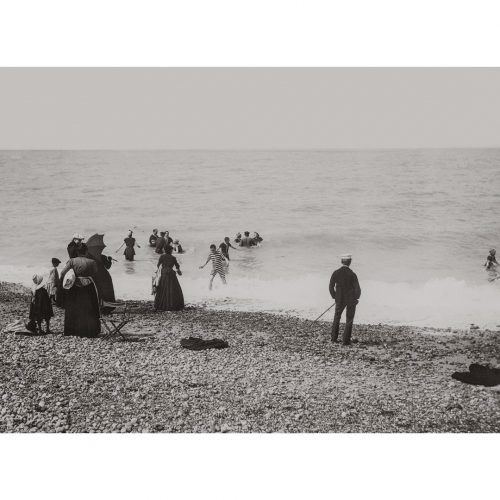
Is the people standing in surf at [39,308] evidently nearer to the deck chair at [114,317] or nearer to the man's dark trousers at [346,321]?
the deck chair at [114,317]

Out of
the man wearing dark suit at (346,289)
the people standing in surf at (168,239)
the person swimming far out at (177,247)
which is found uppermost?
the people standing in surf at (168,239)

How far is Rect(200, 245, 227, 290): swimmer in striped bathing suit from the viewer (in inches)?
259

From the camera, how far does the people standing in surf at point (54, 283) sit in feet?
20.5

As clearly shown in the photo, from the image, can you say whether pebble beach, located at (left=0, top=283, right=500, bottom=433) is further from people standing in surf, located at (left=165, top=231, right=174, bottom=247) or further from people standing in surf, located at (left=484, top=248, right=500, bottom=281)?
people standing in surf, located at (left=165, top=231, right=174, bottom=247)

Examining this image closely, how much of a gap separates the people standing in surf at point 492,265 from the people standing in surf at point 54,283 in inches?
169

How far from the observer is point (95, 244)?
6273 millimetres

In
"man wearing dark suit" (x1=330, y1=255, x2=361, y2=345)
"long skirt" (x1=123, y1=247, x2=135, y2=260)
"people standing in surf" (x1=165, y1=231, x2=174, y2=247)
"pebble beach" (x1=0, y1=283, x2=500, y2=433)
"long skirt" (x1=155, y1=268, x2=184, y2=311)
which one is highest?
"people standing in surf" (x1=165, y1=231, x2=174, y2=247)

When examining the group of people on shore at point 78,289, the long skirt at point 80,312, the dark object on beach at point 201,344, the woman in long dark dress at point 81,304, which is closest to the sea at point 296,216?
the group of people on shore at point 78,289

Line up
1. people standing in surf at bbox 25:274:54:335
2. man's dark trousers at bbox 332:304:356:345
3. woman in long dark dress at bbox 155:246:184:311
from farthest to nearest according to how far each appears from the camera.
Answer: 1. woman in long dark dress at bbox 155:246:184:311
2. man's dark trousers at bbox 332:304:356:345
3. people standing in surf at bbox 25:274:54:335

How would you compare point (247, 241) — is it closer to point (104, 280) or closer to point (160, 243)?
point (160, 243)

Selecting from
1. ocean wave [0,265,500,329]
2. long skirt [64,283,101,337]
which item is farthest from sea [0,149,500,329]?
long skirt [64,283,101,337]

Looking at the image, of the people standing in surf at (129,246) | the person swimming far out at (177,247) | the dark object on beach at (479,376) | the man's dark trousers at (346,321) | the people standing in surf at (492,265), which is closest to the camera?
→ the dark object on beach at (479,376)

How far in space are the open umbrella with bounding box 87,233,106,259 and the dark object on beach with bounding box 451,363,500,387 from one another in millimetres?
3661

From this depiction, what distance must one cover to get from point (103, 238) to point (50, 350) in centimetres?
122
